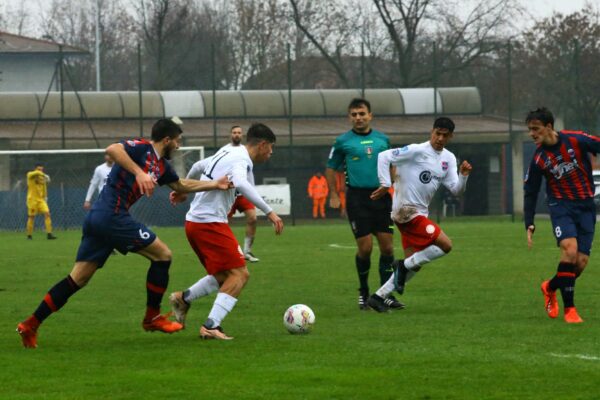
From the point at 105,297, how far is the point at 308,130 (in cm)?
3167

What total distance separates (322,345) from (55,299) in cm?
203

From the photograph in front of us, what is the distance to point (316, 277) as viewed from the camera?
55.1ft

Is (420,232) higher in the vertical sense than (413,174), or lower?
lower

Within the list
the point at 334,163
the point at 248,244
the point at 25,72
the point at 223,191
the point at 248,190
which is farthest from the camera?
the point at 25,72

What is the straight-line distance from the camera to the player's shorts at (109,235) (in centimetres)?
984

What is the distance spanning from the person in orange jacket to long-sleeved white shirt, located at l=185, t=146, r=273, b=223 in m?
32.6

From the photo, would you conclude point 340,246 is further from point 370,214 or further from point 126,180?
point 126,180

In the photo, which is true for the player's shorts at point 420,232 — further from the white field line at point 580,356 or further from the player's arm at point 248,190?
the white field line at point 580,356

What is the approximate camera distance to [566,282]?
11297 millimetres

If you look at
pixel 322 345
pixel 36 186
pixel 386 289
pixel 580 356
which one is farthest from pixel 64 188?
pixel 580 356

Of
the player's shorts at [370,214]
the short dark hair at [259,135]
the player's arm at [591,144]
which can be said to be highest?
the short dark hair at [259,135]

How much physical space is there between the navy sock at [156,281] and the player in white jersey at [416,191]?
2709mm

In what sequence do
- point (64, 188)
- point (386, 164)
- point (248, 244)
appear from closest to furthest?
point (386, 164) < point (248, 244) < point (64, 188)

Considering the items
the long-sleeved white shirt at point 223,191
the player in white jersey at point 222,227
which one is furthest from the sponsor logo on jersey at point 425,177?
the long-sleeved white shirt at point 223,191
